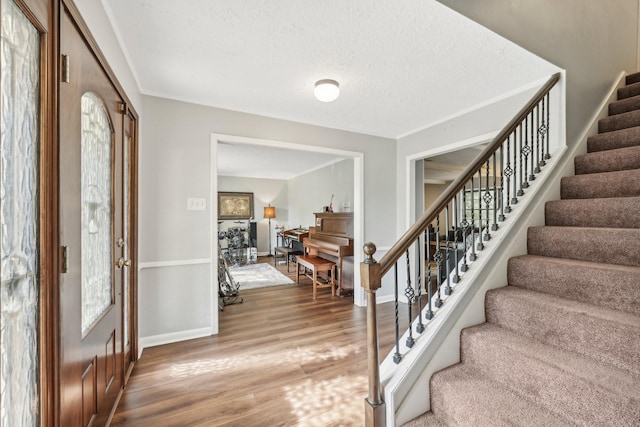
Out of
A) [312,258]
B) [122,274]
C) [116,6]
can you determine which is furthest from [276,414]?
[312,258]

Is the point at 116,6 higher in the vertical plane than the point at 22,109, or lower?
higher

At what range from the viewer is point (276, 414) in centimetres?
172

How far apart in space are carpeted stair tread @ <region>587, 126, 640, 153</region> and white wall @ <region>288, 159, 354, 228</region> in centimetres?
333

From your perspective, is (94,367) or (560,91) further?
(560,91)

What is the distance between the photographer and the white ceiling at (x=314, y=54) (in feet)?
5.26

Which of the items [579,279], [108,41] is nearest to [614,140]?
[579,279]

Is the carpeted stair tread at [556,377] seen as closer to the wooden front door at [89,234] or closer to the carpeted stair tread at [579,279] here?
the carpeted stair tread at [579,279]

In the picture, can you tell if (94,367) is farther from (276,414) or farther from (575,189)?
(575,189)

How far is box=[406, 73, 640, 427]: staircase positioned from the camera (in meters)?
1.09

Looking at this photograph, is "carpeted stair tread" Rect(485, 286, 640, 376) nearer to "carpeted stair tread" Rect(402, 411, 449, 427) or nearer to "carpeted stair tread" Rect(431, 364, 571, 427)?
"carpeted stair tread" Rect(431, 364, 571, 427)

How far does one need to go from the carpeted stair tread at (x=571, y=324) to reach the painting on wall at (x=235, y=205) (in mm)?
7282

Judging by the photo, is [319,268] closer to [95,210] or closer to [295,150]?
[295,150]

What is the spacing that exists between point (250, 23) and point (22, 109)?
1.31 metres

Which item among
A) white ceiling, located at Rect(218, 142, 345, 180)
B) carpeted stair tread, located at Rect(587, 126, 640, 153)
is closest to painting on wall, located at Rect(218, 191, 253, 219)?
white ceiling, located at Rect(218, 142, 345, 180)
